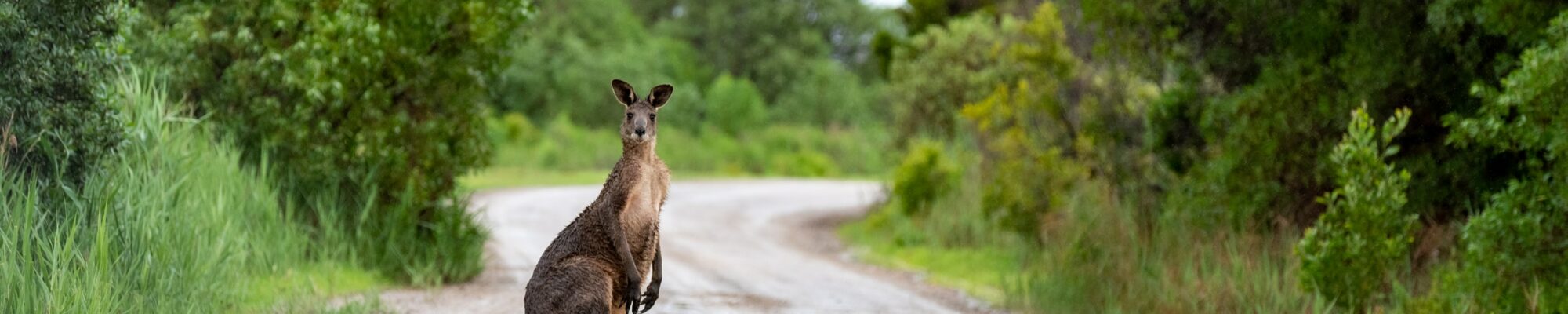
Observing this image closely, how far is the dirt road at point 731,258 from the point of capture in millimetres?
13586

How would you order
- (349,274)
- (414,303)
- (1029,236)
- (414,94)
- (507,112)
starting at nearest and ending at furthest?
(414,303)
(349,274)
(414,94)
(1029,236)
(507,112)

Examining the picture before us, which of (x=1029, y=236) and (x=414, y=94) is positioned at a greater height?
(x=414, y=94)

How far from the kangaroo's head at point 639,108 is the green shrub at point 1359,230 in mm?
6133

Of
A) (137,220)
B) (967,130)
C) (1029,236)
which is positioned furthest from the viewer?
(967,130)

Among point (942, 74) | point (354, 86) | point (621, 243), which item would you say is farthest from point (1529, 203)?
point (942, 74)

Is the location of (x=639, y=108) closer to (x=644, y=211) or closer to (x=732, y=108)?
(x=644, y=211)

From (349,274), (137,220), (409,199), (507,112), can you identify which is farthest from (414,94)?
(507,112)

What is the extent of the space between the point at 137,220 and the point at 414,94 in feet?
16.1

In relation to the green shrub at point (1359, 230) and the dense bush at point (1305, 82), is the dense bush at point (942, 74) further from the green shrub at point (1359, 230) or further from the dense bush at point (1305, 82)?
the green shrub at point (1359, 230)

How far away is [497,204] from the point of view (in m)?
26.5

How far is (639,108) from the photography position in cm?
626

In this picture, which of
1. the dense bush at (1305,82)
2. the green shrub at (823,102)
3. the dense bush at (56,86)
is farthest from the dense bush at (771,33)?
the dense bush at (56,86)

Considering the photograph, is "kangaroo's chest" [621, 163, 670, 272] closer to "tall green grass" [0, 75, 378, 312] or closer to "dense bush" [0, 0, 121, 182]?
"tall green grass" [0, 75, 378, 312]

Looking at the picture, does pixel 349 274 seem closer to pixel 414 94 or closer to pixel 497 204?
pixel 414 94
